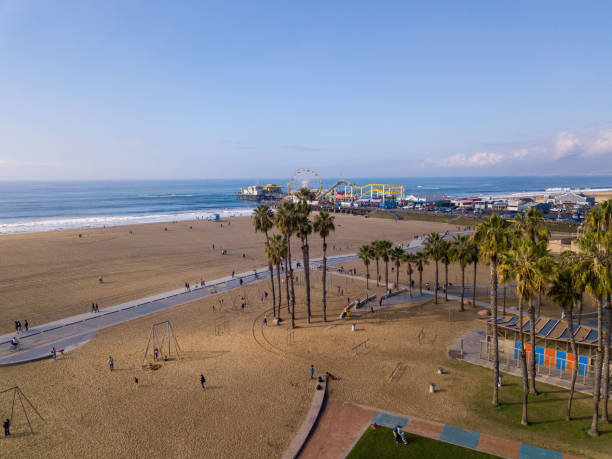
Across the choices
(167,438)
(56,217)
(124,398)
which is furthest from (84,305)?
(56,217)

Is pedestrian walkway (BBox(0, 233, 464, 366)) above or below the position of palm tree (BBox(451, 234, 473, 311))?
below

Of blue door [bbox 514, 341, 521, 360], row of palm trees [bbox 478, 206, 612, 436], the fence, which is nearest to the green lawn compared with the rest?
row of palm trees [bbox 478, 206, 612, 436]

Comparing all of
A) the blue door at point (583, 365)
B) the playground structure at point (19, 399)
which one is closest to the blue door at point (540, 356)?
the blue door at point (583, 365)

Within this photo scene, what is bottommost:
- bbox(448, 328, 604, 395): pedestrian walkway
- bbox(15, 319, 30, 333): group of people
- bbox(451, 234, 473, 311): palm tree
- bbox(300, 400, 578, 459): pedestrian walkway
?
bbox(300, 400, 578, 459): pedestrian walkway

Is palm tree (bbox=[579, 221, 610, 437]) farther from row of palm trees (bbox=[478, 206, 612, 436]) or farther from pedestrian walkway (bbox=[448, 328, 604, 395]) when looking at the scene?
pedestrian walkway (bbox=[448, 328, 604, 395])

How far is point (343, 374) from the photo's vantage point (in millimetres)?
25094

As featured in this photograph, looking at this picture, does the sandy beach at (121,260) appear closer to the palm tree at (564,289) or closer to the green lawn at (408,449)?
the green lawn at (408,449)

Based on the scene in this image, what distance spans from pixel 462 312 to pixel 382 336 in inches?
425

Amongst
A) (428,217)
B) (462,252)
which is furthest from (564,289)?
(428,217)

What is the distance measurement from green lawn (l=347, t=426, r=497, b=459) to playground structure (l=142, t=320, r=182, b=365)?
1670cm

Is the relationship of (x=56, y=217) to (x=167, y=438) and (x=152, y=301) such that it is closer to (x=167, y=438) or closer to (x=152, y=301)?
(x=152, y=301)

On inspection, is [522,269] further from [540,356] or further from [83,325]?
[83,325]

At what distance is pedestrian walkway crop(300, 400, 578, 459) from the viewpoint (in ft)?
56.7

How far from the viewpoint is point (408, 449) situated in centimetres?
1759
